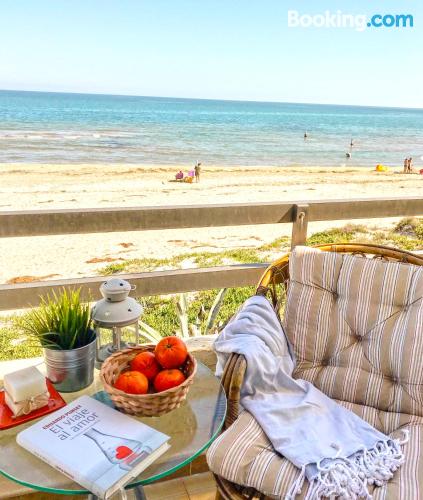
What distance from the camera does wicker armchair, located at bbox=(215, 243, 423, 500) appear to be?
1153mm

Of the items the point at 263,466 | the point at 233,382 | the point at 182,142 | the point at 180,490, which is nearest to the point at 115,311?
the point at 233,382

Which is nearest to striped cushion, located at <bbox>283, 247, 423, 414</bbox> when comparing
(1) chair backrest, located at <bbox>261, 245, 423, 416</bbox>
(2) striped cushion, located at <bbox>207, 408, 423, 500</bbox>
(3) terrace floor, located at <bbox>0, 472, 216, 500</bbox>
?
(1) chair backrest, located at <bbox>261, 245, 423, 416</bbox>

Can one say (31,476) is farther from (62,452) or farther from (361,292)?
(361,292)

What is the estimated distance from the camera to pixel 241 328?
1.43 m

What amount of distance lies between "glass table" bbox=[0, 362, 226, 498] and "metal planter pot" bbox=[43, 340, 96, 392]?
25 mm

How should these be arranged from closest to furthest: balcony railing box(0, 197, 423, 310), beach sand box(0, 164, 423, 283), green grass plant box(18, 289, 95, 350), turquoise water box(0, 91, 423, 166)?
green grass plant box(18, 289, 95, 350) < balcony railing box(0, 197, 423, 310) < beach sand box(0, 164, 423, 283) < turquoise water box(0, 91, 423, 166)

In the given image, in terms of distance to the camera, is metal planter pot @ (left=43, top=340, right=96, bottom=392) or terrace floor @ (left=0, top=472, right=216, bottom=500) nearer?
metal planter pot @ (left=43, top=340, right=96, bottom=392)

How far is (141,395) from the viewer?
1.06 m

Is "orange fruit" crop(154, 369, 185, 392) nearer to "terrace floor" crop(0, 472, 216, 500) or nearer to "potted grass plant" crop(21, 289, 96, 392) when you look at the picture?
"potted grass plant" crop(21, 289, 96, 392)

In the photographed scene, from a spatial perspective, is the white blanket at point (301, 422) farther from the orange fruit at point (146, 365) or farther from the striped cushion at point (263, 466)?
the orange fruit at point (146, 365)

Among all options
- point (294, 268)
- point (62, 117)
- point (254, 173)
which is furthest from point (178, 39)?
point (294, 268)

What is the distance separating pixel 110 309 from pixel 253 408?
1.56 ft

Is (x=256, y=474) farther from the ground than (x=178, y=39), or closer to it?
closer to it

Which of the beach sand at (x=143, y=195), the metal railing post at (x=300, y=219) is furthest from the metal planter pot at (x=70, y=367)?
the beach sand at (x=143, y=195)
